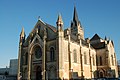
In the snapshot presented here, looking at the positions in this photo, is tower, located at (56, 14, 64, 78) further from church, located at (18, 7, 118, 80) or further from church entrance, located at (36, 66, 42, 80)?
church entrance, located at (36, 66, 42, 80)

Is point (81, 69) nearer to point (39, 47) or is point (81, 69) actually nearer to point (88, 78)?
point (88, 78)

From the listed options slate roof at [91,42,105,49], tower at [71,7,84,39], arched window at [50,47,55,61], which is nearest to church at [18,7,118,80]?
arched window at [50,47,55,61]

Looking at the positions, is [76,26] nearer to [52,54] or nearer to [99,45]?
[99,45]

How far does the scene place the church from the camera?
1505 inches

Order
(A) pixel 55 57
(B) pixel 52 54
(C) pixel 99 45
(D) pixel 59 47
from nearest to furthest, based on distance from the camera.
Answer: (D) pixel 59 47
(A) pixel 55 57
(B) pixel 52 54
(C) pixel 99 45

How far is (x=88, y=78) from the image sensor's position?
46.7m

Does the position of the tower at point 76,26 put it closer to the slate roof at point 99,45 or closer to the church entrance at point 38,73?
the slate roof at point 99,45

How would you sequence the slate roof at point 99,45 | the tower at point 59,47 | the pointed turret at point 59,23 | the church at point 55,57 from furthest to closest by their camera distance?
the slate roof at point 99,45 < the pointed turret at point 59,23 < the church at point 55,57 < the tower at point 59,47

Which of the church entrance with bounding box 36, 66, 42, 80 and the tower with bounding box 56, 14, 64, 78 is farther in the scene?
the church entrance with bounding box 36, 66, 42, 80

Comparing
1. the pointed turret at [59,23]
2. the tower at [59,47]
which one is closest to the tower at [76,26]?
the pointed turret at [59,23]

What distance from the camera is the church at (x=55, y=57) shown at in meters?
38.2

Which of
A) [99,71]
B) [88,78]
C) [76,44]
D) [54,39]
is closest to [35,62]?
[54,39]

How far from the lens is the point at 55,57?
38.3m

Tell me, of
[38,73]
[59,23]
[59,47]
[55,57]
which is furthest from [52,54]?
[59,23]
